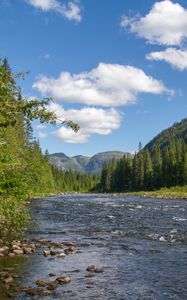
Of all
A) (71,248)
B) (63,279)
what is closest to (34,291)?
(63,279)

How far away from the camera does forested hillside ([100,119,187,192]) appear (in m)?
126

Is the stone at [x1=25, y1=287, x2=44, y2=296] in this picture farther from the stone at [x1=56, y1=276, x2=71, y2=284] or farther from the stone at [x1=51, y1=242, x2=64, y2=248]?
the stone at [x1=51, y1=242, x2=64, y2=248]

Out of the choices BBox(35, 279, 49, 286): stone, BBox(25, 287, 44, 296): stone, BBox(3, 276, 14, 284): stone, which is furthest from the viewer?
BBox(3, 276, 14, 284): stone

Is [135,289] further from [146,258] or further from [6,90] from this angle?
[6,90]

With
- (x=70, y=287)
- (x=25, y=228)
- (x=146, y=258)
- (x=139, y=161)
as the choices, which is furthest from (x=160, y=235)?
(x=139, y=161)

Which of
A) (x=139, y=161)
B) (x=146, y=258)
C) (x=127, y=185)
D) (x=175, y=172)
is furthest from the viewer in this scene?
(x=127, y=185)

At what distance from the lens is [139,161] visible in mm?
151500

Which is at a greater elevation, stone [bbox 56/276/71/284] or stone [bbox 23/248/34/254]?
stone [bbox 23/248/34/254]

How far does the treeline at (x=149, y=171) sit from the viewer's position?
126500mm

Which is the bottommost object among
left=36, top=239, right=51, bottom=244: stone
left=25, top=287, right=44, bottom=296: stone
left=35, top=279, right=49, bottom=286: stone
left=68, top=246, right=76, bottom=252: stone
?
left=25, top=287, right=44, bottom=296: stone

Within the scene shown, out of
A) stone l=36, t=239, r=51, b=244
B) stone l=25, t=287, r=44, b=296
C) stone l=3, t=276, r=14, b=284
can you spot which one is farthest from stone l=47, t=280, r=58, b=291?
stone l=36, t=239, r=51, b=244

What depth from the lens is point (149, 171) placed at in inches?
5684

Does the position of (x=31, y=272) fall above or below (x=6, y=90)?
below

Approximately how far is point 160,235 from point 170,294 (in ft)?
49.2
